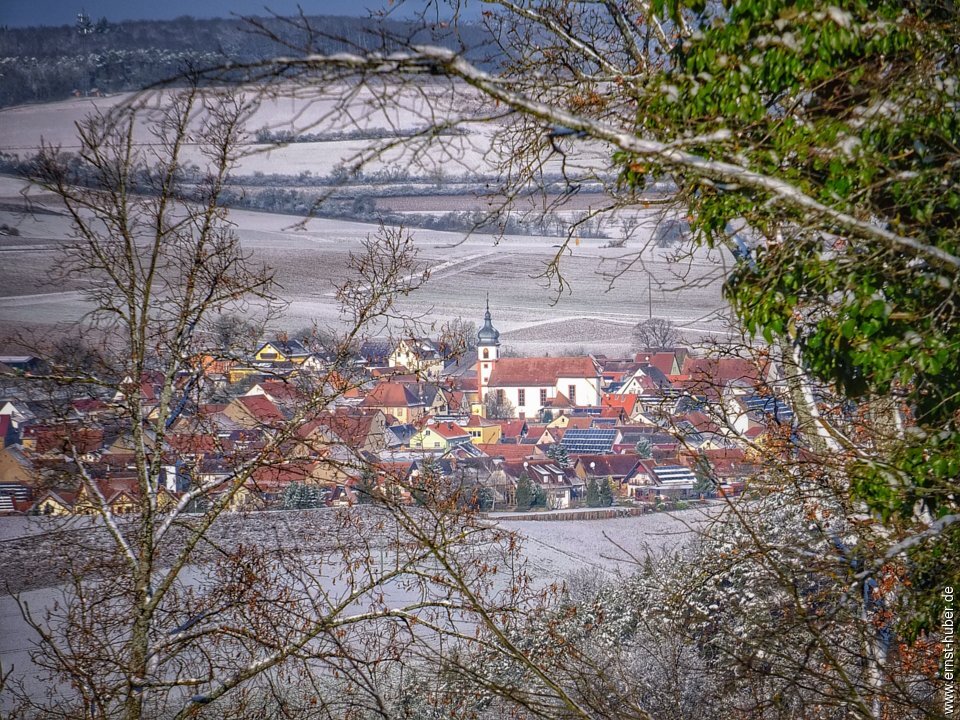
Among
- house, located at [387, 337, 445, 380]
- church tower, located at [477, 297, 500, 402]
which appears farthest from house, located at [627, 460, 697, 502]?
house, located at [387, 337, 445, 380]

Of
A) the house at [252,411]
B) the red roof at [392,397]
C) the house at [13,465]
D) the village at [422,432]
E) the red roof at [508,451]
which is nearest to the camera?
the village at [422,432]

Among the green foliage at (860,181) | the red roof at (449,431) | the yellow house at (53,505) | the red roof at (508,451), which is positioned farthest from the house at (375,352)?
the green foliage at (860,181)

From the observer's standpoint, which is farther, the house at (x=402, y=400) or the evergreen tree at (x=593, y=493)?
the evergreen tree at (x=593, y=493)

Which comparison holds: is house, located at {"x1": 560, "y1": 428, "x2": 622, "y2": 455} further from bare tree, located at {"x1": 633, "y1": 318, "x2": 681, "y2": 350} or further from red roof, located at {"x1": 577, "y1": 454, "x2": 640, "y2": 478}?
bare tree, located at {"x1": 633, "y1": 318, "x2": 681, "y2": 350}

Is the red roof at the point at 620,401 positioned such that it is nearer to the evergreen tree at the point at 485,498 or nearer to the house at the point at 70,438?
the evergreen tree at the point at 485,498

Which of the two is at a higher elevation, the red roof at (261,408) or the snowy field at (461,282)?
the snowy field at (461,282)

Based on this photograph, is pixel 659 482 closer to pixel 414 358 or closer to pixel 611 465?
pixel 611 465
